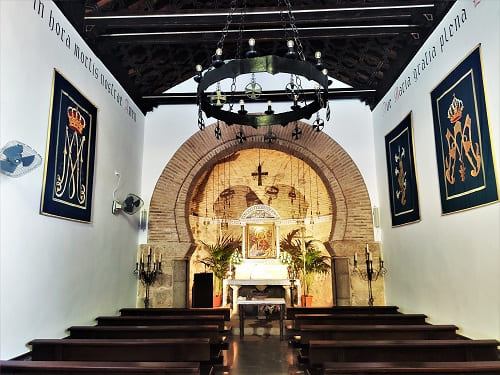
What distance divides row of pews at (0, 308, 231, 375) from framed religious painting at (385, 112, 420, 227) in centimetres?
360

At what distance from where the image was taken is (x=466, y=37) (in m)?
4.62

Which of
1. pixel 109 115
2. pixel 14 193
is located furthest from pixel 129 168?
pixel 14 193

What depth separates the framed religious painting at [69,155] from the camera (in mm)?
4613

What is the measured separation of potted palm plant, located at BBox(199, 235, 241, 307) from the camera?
38.8 feet

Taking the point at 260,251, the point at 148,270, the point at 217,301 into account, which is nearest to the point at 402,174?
the point at 148,270

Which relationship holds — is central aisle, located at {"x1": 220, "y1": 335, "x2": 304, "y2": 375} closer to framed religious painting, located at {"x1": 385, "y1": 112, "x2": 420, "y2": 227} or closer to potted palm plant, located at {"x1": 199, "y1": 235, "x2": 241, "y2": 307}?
framed religious painting, located at {"x1": 385, "y1": 112, "x2": 420, "y2": 227}

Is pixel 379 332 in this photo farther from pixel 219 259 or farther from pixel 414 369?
pixel 219 259

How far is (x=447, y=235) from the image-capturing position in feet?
16.7

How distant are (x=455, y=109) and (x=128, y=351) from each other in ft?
15.6

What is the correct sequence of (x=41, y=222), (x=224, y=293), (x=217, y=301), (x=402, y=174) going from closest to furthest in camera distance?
1. (x=41, y=222)
2. (x=402, y=174)
3. (x=224, y=293)
4. (x=217, y=301)

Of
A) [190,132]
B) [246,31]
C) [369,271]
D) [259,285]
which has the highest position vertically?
[246,31]

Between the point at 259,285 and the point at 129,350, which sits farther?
the point at 259,285

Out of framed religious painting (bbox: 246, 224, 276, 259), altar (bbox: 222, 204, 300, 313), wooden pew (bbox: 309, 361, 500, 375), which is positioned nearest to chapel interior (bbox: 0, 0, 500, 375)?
wooden pew (bbox: 309, 361, 500, 375)

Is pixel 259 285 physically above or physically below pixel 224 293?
above
